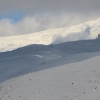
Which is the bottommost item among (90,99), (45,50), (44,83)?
(90,99)

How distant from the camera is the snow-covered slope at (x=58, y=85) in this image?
25.2 m

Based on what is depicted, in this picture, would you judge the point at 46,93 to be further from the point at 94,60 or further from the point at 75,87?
the point at 94,60

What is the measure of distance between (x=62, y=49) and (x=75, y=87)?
68.4 metres

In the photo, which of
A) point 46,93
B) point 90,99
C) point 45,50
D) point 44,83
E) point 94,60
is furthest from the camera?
point 45,50

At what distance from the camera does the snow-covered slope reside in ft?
82.7

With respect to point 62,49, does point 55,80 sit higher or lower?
lower

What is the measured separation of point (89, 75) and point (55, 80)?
2894mm

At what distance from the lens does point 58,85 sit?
27391 mm

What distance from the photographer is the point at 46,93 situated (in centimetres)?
2592

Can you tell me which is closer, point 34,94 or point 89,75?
point 34,94

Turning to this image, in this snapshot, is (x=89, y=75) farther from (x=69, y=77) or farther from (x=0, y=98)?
(x=0, y=98)

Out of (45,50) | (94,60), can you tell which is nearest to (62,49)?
(45,50)

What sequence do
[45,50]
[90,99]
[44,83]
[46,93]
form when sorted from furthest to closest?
[45,50] < [44,83] < [46,93] < [90,99]

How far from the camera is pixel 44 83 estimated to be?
2811 centimetres
